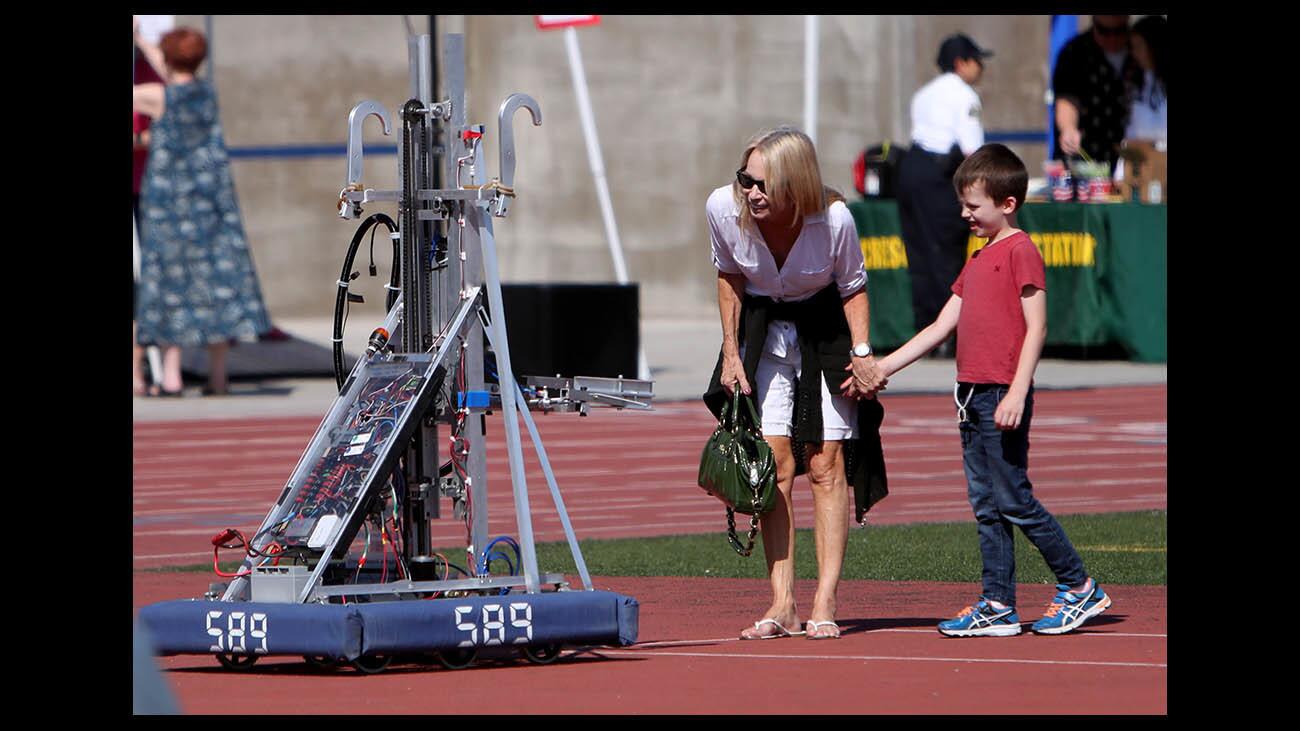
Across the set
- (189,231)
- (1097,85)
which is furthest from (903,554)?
(1097,85)

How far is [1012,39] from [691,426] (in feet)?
52.3

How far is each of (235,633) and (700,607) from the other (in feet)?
8.08

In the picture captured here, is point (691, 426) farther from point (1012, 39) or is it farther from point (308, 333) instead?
point (1012, 39)

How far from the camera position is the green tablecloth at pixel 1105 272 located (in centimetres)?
2212

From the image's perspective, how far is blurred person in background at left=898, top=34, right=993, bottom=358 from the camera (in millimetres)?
21531

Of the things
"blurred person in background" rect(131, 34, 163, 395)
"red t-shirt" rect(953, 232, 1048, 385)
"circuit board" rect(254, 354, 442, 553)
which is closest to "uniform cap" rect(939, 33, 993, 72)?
"blurred person in background" rect(131, 34, 163, 395)

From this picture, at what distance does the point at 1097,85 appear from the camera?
77.8 feet

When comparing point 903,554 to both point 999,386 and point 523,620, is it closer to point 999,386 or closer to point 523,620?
point 999,386

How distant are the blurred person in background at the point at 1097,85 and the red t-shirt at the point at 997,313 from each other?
50.7 feet

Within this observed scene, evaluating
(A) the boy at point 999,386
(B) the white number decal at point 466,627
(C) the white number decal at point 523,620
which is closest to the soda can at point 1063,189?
(A) the boy at point 999,386

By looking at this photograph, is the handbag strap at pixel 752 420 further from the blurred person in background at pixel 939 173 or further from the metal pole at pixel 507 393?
the blurred person in background at pixel 939 173
